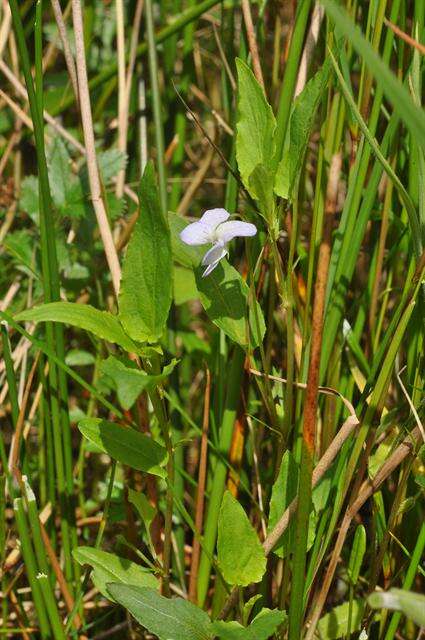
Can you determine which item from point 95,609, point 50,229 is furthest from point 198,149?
point 95,609

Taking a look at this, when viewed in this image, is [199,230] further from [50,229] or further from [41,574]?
[41,574]

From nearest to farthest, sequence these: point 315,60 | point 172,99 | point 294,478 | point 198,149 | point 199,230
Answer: point 199,230
point 294,478
point 315,60
point 172,99
point 198,149

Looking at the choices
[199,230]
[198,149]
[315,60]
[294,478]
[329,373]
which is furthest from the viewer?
[198,149]

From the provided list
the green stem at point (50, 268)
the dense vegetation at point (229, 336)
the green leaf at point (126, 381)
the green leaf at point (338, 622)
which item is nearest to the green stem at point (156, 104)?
the dense vegetation at point (229, 336)

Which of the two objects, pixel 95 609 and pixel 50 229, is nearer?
pixel 50 229

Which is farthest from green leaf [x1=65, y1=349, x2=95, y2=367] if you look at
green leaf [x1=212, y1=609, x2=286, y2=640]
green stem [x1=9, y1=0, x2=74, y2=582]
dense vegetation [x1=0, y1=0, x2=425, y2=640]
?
green leaf [x1=212, y1=609, x2=286, y2=640]

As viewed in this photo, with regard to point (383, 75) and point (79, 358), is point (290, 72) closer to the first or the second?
point (383, 75)
